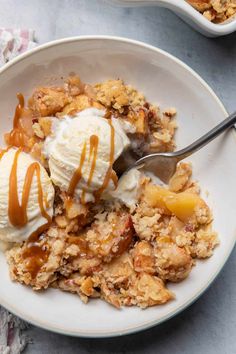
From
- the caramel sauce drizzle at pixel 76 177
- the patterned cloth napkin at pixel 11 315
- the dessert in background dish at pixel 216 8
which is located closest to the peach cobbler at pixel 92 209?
the caramel sauce drizzle at pixel 76 177

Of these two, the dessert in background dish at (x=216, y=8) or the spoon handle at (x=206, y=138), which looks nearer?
the spoon handle at (x=206, y=138)

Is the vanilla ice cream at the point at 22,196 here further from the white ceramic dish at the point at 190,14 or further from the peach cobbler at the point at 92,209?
the white ceramic dish at the point at 190,14

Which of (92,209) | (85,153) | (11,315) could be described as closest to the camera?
(85,153)

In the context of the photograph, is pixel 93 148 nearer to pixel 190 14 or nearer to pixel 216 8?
pixel 190 14

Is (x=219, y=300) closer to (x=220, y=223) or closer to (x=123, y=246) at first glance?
(x=220, y=223)

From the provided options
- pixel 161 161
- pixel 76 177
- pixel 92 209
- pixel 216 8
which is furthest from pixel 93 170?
pixel 216 8

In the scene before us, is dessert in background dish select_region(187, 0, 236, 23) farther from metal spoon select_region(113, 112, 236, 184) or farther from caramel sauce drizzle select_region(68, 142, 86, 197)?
caramel sauce drizzle select_region(68, 142, 86, 197)
